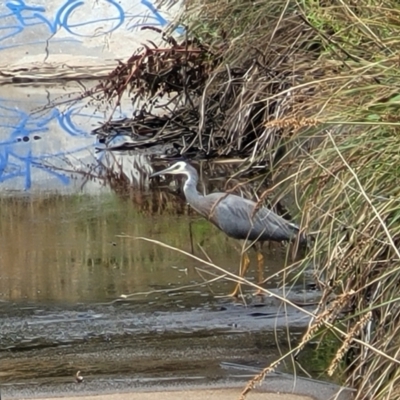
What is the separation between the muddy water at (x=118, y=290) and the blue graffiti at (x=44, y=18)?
12.3 meters

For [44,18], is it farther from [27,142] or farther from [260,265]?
[260,265]

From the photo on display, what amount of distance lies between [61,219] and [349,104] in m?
4.73

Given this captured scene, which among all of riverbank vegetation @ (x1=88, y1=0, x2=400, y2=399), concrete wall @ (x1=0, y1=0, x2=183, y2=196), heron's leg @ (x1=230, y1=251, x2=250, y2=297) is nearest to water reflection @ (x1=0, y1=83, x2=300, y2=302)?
heron's leg @ (x1=230, y1=251, x2=250, y2=297)

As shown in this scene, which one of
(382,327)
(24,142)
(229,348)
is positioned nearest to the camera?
(382,327)

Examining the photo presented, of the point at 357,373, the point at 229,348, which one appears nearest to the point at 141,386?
the point at 229,348

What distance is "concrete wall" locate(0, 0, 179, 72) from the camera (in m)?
23.8

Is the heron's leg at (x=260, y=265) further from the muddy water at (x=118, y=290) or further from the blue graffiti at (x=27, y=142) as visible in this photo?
the blue graffiti at (x=27, y=142)

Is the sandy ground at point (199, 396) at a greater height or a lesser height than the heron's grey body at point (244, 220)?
lesser

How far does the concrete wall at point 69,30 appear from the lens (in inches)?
937

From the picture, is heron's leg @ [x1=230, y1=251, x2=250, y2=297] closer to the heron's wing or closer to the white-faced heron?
the white-faced heron

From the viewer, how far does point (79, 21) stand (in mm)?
24016

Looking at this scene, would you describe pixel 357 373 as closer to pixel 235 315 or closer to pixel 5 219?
pixel 235 315

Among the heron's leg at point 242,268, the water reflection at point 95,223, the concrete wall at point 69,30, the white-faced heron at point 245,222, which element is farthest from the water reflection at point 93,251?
the concrete wall at point 69,30

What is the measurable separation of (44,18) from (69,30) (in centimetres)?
65
